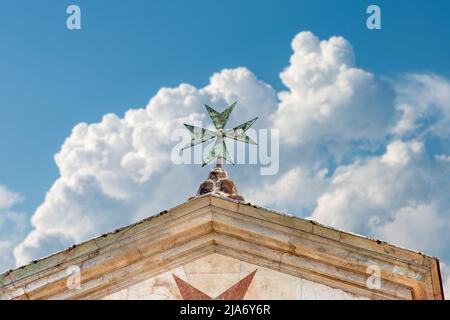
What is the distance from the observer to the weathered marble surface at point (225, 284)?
58.2 ft

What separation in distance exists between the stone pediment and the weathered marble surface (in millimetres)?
16

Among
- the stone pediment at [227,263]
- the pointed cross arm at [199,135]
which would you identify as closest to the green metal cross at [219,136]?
the pointed cross arm at [199,135]

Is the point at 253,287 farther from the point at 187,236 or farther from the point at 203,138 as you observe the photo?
the point at 203,138

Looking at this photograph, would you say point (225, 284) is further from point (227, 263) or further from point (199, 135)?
point (199, 135)

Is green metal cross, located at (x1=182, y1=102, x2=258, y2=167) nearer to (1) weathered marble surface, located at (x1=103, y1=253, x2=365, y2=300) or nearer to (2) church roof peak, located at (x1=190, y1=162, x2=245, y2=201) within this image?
(2) church roof peak, located at (x1=190, y1=162, x2=245, y2=201)

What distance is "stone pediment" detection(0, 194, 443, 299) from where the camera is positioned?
1778cm

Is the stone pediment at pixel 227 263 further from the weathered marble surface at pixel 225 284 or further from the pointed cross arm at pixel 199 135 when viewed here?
the pointed cross arm at pixel 199 135

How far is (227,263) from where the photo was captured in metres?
18.2

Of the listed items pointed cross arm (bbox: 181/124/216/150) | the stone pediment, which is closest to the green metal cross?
pointed cross arm (bbox: 181/124/216/150)

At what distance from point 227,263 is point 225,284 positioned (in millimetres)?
441

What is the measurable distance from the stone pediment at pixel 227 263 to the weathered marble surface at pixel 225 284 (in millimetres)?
16

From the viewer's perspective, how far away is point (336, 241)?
1797cm

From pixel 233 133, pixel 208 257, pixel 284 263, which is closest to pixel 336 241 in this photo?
pixel 284 263
